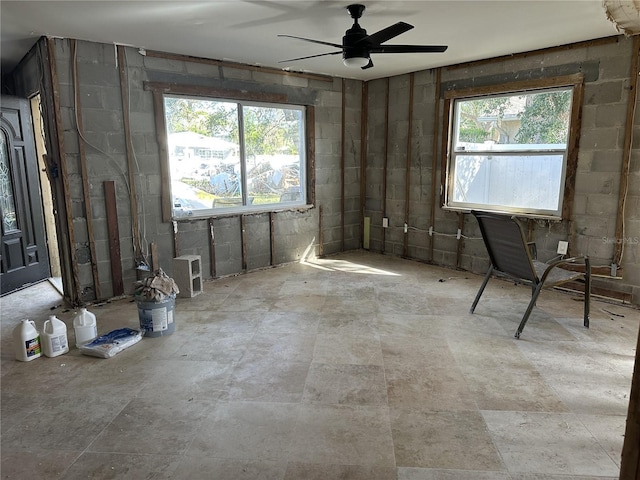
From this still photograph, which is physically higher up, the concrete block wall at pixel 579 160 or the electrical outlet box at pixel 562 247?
the concrete block wall at pixel 579 160

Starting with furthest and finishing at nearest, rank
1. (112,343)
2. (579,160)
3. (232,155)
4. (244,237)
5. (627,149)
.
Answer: (244,237)
(232,155)
(579,160)
(627,149)
(112,343)

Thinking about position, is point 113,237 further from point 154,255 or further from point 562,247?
point 562,247

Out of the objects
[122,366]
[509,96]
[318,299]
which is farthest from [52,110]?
[509,96]

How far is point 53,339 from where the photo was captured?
285 centimetres

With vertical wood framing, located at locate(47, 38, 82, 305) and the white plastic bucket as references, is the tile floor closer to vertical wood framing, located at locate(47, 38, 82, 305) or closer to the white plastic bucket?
the white plastic bucket

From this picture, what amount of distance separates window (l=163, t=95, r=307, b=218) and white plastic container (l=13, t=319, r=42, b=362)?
192 cm

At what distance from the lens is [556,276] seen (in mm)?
3293

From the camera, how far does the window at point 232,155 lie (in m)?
4.43

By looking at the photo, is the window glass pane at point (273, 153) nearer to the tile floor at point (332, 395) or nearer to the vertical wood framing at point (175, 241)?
the vertical wood framing at point (175, 241)

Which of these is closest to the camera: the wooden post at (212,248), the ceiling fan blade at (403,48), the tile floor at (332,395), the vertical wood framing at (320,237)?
the tile floor at (332,395)

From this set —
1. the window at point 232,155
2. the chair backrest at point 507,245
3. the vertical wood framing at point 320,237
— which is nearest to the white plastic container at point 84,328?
the window at point 232,155

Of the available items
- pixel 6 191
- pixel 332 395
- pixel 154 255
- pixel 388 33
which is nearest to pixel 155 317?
pixel 154 255

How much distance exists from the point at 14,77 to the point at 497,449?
6080 millimetres

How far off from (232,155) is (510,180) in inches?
125
